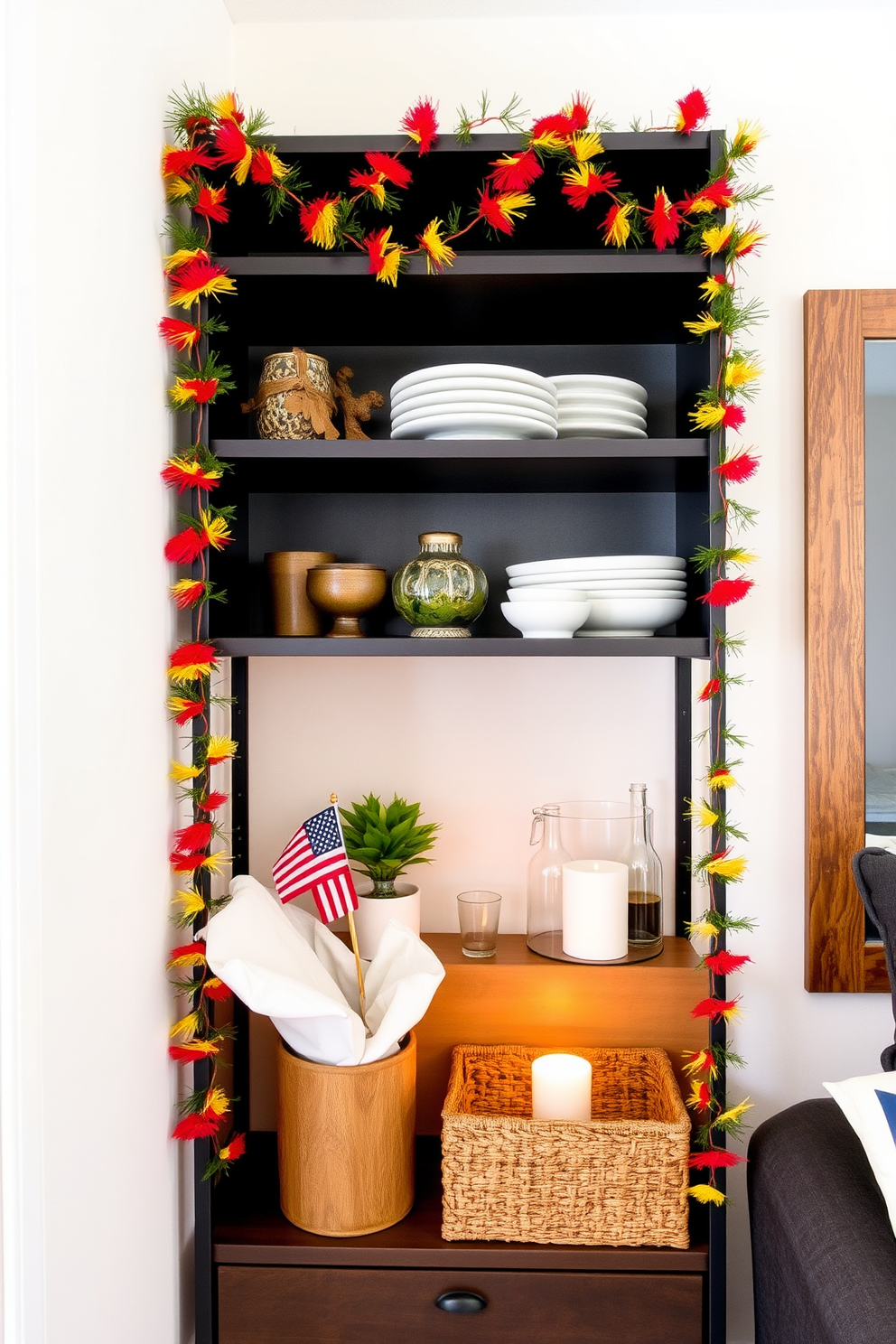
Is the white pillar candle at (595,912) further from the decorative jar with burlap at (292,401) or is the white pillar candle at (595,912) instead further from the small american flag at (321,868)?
the decorative jar with burlap at (292,401)

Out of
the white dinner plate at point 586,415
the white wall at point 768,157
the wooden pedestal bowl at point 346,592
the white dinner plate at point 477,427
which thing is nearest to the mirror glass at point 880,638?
the white wall at point 768,157

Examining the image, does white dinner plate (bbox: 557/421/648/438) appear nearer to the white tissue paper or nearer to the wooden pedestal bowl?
the wooden pedestal bowl

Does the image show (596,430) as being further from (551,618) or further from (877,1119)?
(877,1119)

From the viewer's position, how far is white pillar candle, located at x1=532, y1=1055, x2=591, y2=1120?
1259 millimetres

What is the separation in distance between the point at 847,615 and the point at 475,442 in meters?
0.74

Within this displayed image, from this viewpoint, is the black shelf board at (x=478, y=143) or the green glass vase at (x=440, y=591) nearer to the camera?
the black shelf board at (x=478, y=143)

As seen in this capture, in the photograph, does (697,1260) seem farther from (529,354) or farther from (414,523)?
(529,354)

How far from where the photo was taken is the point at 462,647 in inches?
49.3

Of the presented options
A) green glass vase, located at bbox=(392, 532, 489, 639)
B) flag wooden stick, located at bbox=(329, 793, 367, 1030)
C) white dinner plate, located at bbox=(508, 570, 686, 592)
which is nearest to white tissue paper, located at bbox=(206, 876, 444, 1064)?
flag wooden stick, located at bbox=(329, 793, 367, 1030)

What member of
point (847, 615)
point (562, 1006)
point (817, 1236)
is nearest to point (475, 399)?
point (847, 615)

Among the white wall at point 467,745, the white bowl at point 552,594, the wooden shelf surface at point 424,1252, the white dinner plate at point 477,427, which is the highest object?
the white dinner plate at point 477,427

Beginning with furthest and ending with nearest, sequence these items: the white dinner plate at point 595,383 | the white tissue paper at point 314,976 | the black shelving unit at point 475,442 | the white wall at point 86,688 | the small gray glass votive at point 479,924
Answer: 1. the small gray glass votive at point 479,924
2. the white dinner plate at point 595,383
3. the black shelving unit at point 475,442
4. the white tissue paper at point 314,976
5. the white wall at point 86,688

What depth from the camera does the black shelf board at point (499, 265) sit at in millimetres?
1216

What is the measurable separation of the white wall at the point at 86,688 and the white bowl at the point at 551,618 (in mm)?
512
